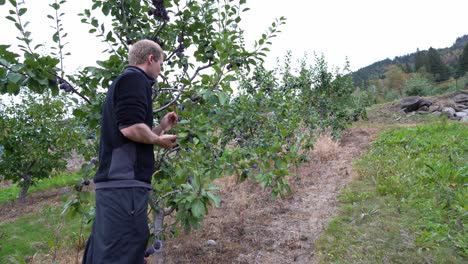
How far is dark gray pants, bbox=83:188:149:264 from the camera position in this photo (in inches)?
65.2

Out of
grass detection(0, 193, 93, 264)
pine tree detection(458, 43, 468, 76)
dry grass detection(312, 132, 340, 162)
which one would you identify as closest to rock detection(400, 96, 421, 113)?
dry grass detection(312, 132, 340, 162)

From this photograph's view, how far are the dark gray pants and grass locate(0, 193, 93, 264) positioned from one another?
178 cm

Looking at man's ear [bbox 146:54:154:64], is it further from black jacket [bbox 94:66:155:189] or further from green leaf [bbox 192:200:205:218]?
green leaf [bbox 192:200:205:218]

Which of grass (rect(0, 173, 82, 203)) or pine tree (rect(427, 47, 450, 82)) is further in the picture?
pine tree (rect(427, 47, 450, 82))

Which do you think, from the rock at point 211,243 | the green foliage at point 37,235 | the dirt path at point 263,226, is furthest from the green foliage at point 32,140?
the rock at point 211,243

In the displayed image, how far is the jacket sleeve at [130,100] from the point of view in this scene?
1.65 metres

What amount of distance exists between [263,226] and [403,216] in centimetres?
151

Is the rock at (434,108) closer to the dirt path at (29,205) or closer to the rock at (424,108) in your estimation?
the rock at (424,108)

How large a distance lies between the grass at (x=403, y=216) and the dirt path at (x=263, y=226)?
9.7 inches

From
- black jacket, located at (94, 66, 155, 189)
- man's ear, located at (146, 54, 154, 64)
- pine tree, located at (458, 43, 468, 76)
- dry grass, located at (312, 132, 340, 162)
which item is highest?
pine tree, located at (458, 43, 468, 76)

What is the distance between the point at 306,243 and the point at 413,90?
2859cm

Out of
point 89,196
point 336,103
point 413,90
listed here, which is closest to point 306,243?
point 89,196

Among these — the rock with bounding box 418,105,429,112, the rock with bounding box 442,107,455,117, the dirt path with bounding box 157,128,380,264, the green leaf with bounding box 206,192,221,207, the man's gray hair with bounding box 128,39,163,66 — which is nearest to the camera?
the green leaf with bounding box 206,192,221,207

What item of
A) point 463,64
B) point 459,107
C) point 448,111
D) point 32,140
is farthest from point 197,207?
point 463,64
